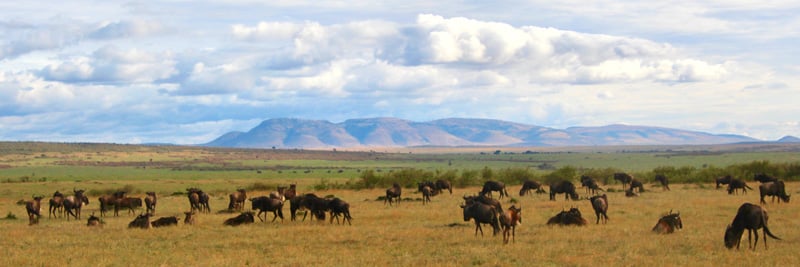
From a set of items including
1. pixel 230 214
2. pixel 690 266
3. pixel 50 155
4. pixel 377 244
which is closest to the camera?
pixel 690 266

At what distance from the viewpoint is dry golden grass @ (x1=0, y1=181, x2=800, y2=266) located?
19672 mm

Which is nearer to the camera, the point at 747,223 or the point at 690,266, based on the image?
the point at 690,266

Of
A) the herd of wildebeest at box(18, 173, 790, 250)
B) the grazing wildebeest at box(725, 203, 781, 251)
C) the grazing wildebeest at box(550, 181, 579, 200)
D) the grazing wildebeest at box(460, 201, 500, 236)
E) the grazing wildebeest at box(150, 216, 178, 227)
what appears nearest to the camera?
the grazing wildebeest at box(725, 203, 781, 251)

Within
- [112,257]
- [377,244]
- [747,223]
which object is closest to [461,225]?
[377,244]

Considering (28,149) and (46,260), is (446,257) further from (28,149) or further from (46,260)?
(28,149)

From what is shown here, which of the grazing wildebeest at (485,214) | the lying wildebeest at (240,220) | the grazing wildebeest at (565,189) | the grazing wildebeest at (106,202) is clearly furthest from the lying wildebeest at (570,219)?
the grazing wildebeest at (106,202)

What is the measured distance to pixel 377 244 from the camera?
2319 centimetres

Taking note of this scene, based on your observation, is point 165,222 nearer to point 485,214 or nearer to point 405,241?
point 405,241

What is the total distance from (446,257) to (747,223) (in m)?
7.65

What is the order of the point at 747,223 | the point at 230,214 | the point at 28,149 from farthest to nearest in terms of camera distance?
the point at 28,149, the point at 230,214, the point at 747,223

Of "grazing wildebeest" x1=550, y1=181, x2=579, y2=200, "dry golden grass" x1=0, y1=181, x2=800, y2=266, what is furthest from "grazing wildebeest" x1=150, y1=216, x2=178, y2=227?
"grazing wildebeest" x1=550, y1=181, x2=579, y2=200

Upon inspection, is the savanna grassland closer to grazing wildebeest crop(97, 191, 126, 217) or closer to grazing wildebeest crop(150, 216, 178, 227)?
grazing wildebeest crop(150, 216, 178, 227)

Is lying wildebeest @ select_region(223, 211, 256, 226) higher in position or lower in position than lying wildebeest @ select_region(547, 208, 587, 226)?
lower

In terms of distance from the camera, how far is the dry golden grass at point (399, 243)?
19.7 m
